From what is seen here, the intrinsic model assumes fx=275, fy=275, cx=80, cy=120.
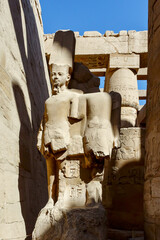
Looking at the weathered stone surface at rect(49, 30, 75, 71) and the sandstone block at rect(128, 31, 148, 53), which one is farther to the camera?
the sandstone block at rect(128, 31, 148, 53)

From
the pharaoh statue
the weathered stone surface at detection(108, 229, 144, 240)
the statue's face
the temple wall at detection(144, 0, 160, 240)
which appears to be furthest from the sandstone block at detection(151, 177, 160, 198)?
the statue's face

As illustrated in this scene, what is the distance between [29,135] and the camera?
4.64m

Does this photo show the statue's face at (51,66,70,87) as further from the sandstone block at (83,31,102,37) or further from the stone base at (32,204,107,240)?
the sandstone block at (83,31,102,37)

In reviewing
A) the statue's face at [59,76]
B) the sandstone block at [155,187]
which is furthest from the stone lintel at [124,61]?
the sandstone block at [155,187]

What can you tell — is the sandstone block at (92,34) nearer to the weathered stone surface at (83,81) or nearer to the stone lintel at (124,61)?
the stone lintel at (124,61)

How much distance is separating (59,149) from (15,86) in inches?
58.9

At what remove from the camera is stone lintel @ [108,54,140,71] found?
7.83 meters

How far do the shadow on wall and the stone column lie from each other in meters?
2.73

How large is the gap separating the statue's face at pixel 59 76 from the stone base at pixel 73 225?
5.09 feet

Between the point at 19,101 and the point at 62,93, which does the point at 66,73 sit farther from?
the point at 19,101

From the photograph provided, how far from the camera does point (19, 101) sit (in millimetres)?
4266

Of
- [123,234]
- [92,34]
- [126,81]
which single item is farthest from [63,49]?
[92,34]

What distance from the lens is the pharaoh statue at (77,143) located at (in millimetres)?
3023

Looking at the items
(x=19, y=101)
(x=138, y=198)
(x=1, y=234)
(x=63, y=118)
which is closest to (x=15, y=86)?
(x=19, y=101)
